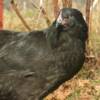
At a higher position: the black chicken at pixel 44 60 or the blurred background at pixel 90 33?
the black chicken at pixel 44 60

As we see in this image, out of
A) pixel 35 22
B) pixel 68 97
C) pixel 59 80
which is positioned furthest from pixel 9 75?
pixel 35 22

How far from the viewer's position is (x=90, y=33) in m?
8.60

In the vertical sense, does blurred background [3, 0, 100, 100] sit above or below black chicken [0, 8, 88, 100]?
below

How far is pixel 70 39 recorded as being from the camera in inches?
225

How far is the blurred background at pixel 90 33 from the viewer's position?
285 inches

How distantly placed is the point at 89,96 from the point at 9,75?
73.2 inches

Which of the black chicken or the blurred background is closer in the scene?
the black chicken

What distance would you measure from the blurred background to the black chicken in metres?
1.41

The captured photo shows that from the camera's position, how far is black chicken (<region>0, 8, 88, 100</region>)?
18.5ft

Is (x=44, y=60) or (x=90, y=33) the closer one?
(x=44, y=60)

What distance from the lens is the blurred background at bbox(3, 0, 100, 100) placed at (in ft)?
23.7

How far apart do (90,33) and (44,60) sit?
308 centimetres

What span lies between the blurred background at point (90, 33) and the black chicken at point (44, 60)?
141 centimetres

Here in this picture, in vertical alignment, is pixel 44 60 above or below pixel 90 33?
above
